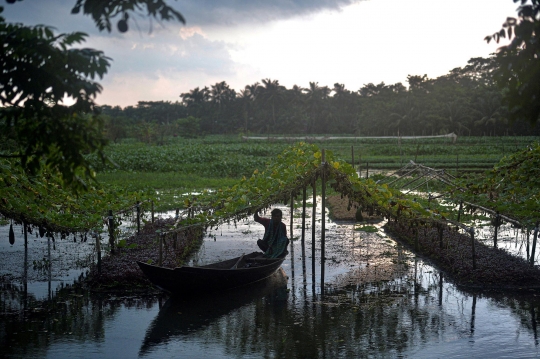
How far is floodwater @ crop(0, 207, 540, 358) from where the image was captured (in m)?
7.60

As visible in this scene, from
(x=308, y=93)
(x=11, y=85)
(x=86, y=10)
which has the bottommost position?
(x=11, y=85)

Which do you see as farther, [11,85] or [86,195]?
[86,195]

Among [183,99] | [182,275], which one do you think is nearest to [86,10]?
[182,275]

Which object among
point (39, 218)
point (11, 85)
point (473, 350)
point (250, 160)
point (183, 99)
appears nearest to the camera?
point (11, 85)

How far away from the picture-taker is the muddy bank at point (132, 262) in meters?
10.4

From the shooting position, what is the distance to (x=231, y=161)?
36.4 m

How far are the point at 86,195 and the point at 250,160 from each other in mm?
24468

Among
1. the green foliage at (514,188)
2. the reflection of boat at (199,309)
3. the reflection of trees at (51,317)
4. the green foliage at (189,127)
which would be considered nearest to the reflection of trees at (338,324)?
the reflection of boat at (199,309)

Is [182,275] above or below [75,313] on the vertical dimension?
above

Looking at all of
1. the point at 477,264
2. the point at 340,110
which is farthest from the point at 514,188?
the point at 340,110

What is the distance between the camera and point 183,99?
3543 inches

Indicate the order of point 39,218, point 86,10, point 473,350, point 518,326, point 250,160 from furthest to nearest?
point 250,160 < point 39,218 < point 518,326 < point 473,350 < point 86,10

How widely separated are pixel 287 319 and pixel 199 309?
1.49 metres

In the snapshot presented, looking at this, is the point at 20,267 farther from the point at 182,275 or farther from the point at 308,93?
the point at 308,93
